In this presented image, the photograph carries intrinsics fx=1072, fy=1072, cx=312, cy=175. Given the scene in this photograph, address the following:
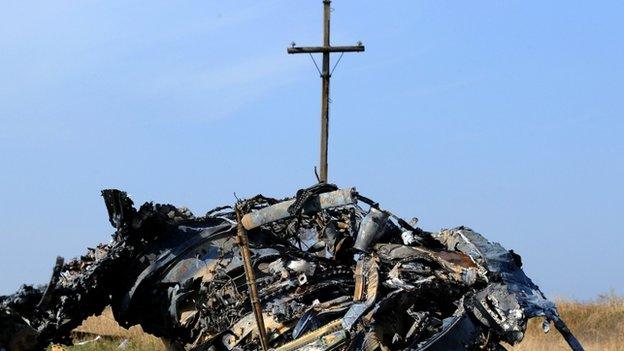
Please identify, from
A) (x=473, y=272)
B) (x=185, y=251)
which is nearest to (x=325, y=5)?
(x=185, y=251)

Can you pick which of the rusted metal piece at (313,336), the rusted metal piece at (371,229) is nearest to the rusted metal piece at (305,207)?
the rusted metal piece at (371,229)

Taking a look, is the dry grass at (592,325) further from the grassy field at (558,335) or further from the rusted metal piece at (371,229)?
the rusted metal piece at (371,229)

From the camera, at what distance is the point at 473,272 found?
10.0 meters

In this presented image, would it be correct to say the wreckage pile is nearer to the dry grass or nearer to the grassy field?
the grassy field

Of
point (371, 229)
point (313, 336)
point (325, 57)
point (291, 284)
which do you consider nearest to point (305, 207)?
point (371, 229)

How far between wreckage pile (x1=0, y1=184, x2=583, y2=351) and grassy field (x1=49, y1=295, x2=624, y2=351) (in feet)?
11.1

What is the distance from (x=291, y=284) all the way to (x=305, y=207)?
3.91 ft

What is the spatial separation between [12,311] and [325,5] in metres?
9.24

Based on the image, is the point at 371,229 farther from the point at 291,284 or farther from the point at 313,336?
the point at 313,336

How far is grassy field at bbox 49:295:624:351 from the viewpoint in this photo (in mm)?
16125

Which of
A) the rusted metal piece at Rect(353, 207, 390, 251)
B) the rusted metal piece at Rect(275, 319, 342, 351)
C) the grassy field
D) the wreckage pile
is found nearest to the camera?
the rusted metal piece at Rect(275, 319, 342, 351)

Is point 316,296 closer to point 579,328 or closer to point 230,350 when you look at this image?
point 230,350

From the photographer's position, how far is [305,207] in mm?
10883

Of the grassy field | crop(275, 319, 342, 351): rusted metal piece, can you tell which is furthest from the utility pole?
crop(275, 319, 342, 351): rusted metal piece
